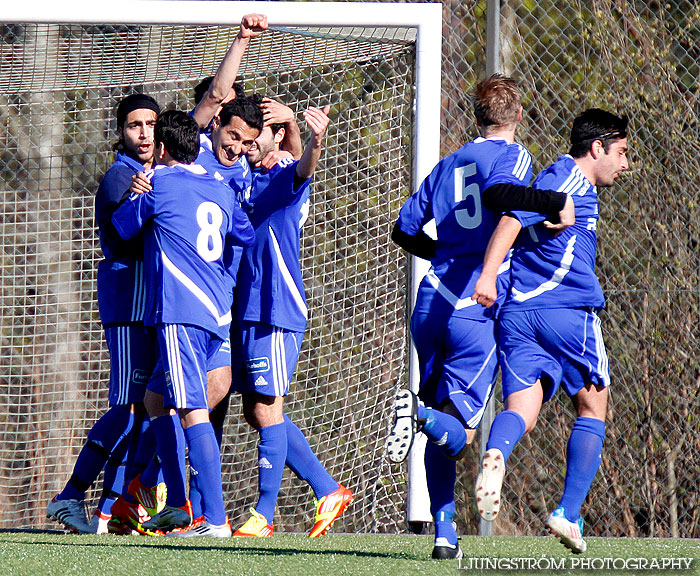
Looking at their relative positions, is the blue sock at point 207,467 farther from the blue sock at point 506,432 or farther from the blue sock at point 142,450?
the blue sock at point 506,432

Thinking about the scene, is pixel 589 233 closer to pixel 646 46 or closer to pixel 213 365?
pixel 213 365

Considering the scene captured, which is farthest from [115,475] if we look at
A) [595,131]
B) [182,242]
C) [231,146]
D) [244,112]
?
[595,131]

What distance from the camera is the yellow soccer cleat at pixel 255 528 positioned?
173 inches

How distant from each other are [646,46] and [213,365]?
3.70 meters

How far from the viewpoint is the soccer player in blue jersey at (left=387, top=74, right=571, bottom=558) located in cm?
345

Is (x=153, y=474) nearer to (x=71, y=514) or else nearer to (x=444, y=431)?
(x=71, y=514)

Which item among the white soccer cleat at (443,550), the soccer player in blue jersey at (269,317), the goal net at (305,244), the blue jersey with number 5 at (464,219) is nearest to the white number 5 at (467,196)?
the blue jersey with number 5 at (464,219)

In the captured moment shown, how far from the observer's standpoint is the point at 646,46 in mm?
6570

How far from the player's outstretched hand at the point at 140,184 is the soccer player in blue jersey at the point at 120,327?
264mm

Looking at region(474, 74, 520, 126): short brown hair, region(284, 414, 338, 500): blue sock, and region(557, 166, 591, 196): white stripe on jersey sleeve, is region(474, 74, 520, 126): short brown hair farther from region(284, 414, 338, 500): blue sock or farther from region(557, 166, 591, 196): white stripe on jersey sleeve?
region(284, 414, 338, 500): blue sock

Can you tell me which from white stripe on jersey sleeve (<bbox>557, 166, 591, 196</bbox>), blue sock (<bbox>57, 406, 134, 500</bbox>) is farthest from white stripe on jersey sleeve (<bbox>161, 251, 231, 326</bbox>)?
white stripe on jersey sleeve (<bbox>557, 166, 591, 196</bbox>)

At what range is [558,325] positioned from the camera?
3.53 metres

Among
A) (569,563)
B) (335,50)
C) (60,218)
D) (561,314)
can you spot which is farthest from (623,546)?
(60,218)

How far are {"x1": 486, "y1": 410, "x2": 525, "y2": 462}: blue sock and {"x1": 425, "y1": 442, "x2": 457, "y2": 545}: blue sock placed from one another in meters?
0.22
